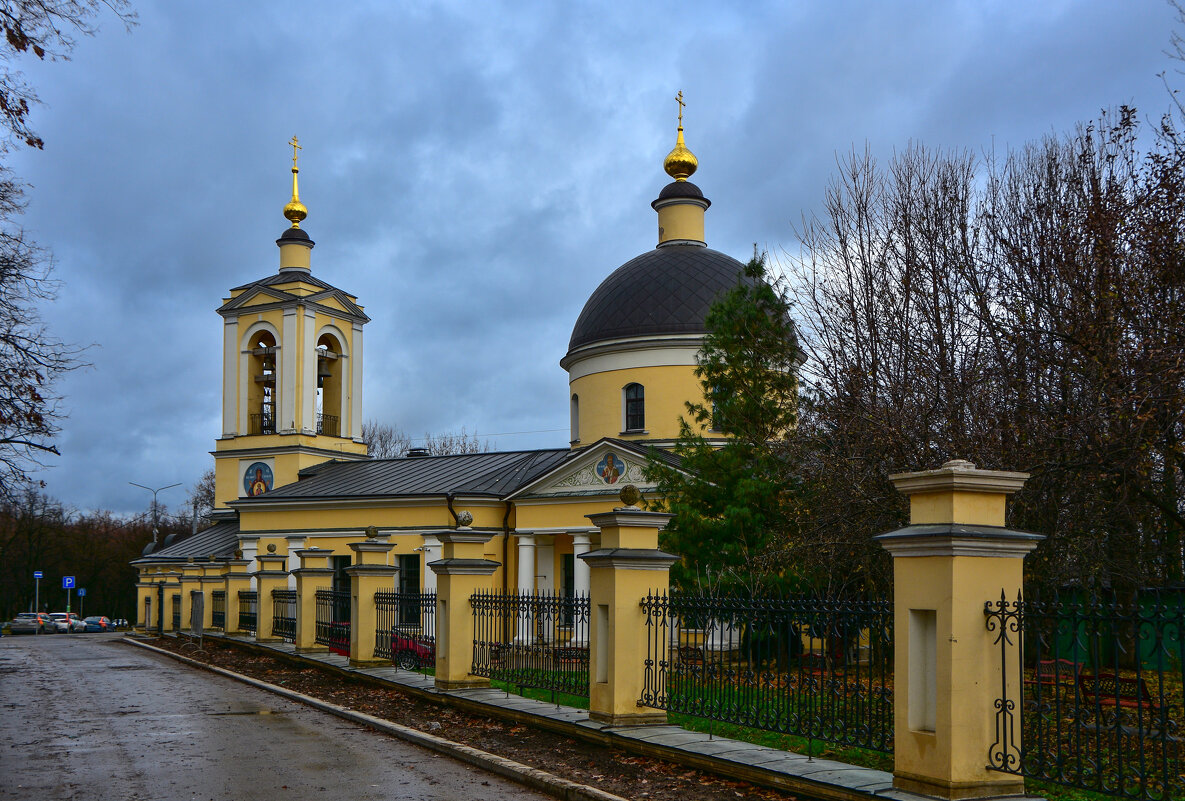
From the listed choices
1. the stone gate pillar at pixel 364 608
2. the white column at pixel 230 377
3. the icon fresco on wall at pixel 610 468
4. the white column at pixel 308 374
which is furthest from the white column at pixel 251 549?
the stone gate pillar at pixel 364 608

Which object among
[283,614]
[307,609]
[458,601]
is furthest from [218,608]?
[458,601]

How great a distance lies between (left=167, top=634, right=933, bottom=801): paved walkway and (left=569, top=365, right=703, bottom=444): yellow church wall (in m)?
16.9

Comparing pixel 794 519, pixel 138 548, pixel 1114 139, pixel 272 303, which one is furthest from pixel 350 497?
pixel 138 548

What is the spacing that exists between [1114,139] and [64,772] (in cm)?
1491

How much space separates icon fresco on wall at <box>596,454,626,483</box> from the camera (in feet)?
94.3

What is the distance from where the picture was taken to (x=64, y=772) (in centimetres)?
928

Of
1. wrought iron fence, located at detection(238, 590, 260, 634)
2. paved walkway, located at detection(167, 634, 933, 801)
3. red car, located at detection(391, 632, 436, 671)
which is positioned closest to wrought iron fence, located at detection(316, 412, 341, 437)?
wrought iron fence, located at detection(238, 590, 260, 634)

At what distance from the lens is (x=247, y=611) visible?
2670 cm

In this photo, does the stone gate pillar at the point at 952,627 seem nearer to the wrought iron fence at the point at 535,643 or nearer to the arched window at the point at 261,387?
the wrought iron fence at the point at 535,643

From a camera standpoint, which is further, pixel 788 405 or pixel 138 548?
Result: pixel 138 548

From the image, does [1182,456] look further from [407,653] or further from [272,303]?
[272,303]

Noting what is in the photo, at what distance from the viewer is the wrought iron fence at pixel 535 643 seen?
1229cm

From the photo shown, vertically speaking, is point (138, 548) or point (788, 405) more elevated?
point (788, 405)

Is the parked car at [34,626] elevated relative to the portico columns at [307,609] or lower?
lower
